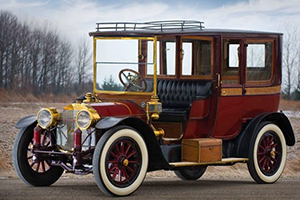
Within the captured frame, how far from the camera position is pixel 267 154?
12.0 m

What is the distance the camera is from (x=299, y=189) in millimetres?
11172

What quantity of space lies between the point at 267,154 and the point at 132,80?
7.72 feet

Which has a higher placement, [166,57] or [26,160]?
[166,57]

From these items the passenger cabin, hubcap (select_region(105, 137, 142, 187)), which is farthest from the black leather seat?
hubcap (select_region(105, 137, 142, 187))

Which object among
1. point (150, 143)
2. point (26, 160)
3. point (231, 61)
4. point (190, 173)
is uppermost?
point (231, 61)

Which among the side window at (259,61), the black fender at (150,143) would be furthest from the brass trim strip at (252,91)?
the black fender at (150,143)

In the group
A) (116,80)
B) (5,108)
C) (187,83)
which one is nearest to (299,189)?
(187,83)

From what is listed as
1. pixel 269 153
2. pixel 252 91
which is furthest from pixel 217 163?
pixel 252 91

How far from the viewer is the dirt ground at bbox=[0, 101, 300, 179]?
563 inches

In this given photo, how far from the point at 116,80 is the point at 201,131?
1.38 metres

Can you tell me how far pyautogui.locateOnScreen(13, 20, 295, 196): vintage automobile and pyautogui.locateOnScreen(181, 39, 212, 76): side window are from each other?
0.01 m

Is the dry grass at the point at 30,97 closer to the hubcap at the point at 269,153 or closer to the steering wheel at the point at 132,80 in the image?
the hubcap at the point at 269,153

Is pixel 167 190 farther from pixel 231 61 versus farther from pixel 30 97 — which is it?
pixel 30 97

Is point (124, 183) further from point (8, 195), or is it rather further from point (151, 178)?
point (151, 178)
